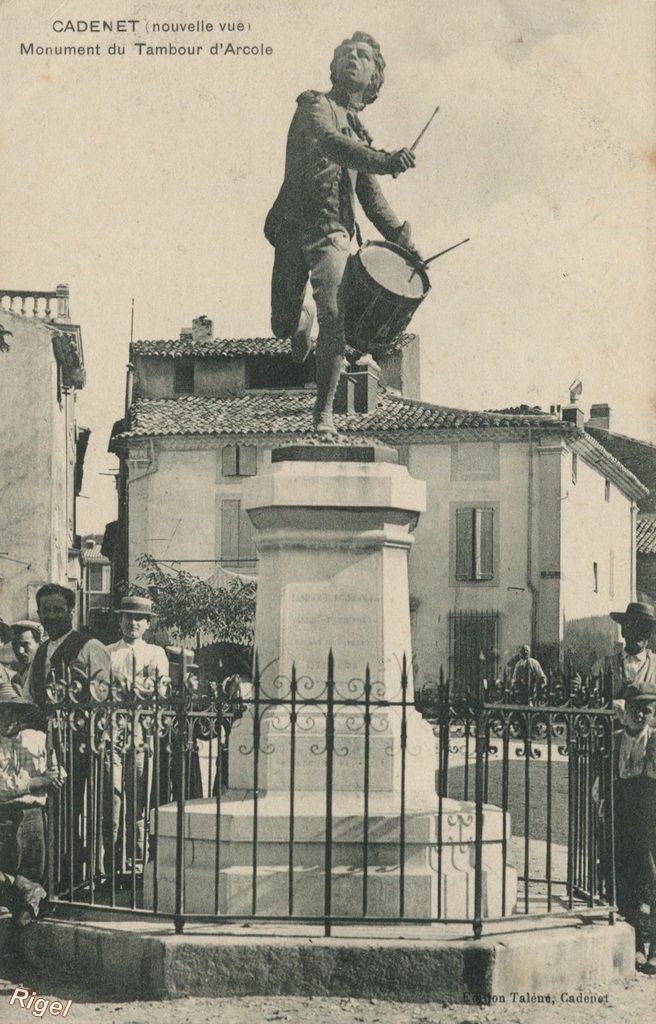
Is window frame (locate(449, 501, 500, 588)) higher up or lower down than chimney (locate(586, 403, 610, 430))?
lower down

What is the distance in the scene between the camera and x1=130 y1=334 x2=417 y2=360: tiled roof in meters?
35.4

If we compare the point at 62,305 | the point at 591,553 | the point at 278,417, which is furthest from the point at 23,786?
the point at 591,553

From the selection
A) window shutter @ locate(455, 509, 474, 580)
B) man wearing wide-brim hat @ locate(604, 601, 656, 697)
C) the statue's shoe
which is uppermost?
window shutter @ locate(455, 509, 474, 580)

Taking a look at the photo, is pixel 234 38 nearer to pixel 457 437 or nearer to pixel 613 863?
pixel 613 863

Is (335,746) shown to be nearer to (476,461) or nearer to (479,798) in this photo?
(479,798)

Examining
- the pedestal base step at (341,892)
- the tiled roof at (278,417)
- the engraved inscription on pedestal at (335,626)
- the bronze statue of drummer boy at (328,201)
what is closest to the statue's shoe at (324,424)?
the bronze statue of drummer boy at (328,201)

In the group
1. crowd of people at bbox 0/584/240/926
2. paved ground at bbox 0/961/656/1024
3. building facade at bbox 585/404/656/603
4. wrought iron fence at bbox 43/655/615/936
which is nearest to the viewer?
paved ground at bbox 0/961/656/1024

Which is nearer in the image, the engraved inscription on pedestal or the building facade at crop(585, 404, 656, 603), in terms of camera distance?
the engraved inscription on pedestal

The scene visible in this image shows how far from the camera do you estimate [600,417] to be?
39625mm

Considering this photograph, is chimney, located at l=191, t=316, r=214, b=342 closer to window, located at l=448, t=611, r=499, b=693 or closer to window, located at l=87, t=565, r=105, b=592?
window, located at l=448, t=611, r=499, b=693

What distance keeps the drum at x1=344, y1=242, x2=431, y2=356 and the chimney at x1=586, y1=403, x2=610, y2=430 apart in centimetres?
3291

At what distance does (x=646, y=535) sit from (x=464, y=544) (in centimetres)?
1055

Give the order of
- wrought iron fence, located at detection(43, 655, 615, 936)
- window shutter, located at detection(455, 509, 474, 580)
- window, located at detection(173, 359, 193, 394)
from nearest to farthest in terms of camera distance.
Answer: wrought iron fence, located at detection(43, 655, 615, 936) → window shutter, located at detection(455, 509, 474, 580) → window, located at detection(173, 359, 193, 394)

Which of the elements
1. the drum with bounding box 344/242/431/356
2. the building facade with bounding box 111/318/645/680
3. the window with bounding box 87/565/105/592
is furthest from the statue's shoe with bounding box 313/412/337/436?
the window with bounding box 87/565/105/592
